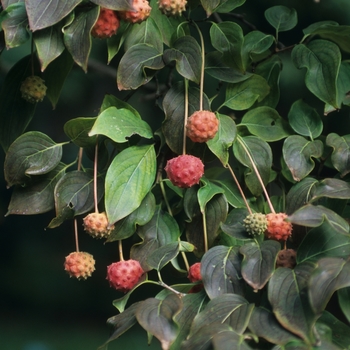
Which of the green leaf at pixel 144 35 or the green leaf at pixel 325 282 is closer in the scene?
the green leaf at pixel 325 282

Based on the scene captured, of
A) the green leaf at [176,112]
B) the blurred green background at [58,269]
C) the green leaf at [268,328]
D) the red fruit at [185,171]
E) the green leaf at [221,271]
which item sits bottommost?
the blurred green background at [58,269]

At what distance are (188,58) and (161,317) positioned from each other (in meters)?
0.42

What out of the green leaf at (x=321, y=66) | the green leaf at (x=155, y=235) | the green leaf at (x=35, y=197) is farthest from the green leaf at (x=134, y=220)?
the green leaf at (x=321, y=66)

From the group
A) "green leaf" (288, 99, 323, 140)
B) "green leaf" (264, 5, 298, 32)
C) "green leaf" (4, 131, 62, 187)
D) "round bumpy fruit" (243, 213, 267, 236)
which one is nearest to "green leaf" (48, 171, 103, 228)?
"green leaf" (4, 131, 62, 187)

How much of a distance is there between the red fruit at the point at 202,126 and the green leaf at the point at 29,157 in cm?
25

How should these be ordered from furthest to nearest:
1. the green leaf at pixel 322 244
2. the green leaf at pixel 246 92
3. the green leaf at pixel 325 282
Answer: the green leaf at pixel 246 92, the green leaf at pixel 322 244, the green leaf at pixel 325 282

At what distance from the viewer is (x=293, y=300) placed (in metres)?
0.79

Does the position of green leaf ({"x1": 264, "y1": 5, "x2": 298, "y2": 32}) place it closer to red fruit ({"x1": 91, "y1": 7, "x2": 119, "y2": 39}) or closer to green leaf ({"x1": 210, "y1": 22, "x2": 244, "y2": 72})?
green leaf ({"x1": 210, "y1": 22, "x2": 244, "y2": 72})

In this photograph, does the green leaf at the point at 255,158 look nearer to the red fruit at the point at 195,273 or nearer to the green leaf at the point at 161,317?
the red fruit at the point at 195,273

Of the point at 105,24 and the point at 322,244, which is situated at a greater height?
the point at 105,24

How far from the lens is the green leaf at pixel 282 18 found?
3.88 ft

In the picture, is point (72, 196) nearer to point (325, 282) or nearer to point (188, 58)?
point (188, 58)

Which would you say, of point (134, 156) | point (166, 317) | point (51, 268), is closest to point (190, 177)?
point (134, 156)

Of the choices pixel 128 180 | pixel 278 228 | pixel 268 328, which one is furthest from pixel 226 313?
pixel 128 180
